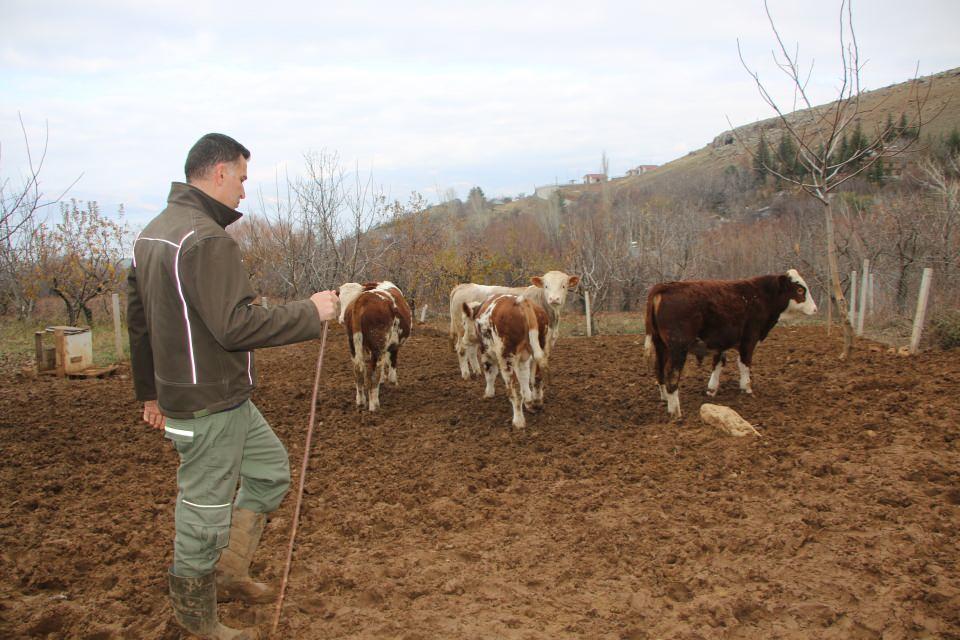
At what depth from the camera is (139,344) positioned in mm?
3209

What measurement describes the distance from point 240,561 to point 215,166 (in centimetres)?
214

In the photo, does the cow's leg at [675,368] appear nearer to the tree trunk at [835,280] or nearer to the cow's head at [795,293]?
the cow's head at [795,293]

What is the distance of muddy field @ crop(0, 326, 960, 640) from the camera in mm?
3494

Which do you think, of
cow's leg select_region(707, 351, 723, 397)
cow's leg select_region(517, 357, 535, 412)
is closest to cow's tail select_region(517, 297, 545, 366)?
cow's leg select_region(517, 357, 535, 412)

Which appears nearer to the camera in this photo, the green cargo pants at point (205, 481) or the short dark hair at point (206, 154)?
the green cargo pants at point (205, 481)

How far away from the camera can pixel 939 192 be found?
18438 mm

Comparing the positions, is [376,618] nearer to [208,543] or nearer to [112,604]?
[208,543]

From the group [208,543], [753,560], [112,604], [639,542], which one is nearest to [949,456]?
[753,560]

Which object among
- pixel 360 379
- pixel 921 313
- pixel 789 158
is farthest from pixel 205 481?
pixel 789 158

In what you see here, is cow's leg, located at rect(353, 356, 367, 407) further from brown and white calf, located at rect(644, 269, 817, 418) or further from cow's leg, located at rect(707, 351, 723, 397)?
cow's leg, located at rect(707, 351, 723, 397)

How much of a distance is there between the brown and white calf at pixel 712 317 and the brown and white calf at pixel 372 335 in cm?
323

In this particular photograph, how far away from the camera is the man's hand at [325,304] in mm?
3129

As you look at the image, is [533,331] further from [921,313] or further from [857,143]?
[857,143]

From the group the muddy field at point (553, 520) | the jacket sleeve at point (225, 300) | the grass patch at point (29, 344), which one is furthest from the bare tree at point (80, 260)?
the jacket sleeve at point (225, 300)
